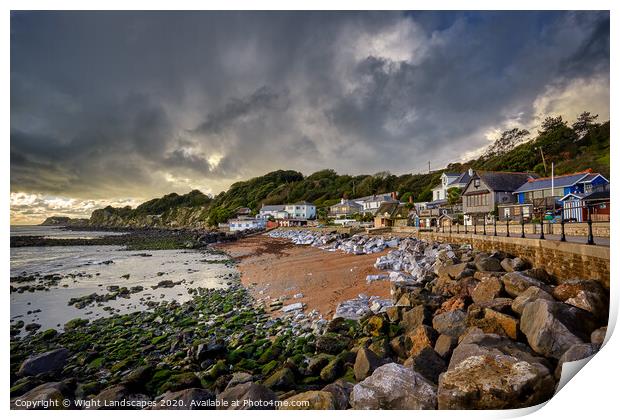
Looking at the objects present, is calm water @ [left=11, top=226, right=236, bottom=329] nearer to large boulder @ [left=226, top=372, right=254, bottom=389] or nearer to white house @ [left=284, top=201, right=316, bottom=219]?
large boulder @ [left=226, top=372, right=254, bottom=389]

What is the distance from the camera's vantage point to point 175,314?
20.6 feet

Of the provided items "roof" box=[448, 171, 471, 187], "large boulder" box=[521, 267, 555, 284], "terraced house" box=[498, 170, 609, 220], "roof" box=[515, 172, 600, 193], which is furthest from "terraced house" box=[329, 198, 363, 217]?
"large boulder" box=[521, 267, 555, 284]

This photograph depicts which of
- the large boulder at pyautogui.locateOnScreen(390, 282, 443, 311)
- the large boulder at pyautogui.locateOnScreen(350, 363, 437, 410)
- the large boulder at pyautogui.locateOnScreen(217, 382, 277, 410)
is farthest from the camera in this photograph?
the large boulder at pyautogui.locateOnScreen(390, 282, 443, 311)

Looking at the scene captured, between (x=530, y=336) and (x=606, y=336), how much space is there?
0.77m

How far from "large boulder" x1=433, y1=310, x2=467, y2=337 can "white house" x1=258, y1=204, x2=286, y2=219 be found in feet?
127

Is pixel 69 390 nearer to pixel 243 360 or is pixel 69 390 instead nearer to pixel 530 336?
pixel 243 360

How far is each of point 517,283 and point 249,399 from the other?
392 centimetres

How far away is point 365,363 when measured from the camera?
10.2 feet

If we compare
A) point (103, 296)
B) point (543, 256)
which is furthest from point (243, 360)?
point (103, 296)

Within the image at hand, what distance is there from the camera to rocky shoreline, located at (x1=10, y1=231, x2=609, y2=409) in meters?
2.44

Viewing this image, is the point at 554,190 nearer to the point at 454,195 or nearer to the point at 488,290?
the point at 488,290

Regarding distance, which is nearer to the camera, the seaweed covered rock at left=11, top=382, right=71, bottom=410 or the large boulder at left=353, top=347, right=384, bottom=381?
the seaweed covered rock at left=11, top=382, right=71, bottom=410

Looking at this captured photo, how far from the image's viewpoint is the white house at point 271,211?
42344 millimetres
